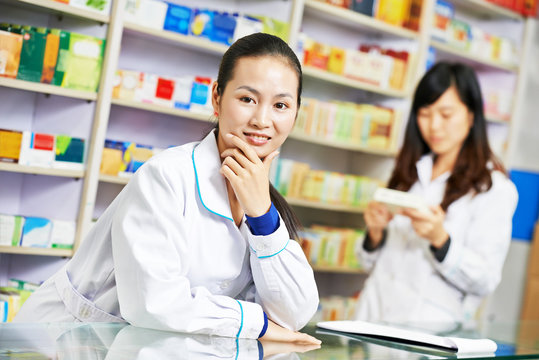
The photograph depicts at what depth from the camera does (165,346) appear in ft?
4.42

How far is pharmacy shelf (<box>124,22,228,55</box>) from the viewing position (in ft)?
12.1

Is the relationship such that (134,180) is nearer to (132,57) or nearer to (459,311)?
(459,311)

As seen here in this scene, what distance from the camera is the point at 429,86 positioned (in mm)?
3318

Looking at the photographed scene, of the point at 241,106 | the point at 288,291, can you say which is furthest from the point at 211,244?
the point at 241,106

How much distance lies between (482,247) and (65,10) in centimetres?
232

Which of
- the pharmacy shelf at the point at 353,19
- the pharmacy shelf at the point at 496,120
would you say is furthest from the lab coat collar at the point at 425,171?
the pharmacy shelf at the point at 496,120

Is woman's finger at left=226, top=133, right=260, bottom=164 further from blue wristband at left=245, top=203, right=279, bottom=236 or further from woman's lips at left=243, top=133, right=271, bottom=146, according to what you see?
blue wristband at left=245, top=203, right=279, bottom=236

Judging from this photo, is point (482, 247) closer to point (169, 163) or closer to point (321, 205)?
point (321, 205)

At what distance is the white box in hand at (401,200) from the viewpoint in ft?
10.0

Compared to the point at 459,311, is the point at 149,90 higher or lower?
higher

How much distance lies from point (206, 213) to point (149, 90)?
2.19 metres

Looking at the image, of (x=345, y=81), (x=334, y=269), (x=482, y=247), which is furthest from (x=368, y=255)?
(x=345, y=81)

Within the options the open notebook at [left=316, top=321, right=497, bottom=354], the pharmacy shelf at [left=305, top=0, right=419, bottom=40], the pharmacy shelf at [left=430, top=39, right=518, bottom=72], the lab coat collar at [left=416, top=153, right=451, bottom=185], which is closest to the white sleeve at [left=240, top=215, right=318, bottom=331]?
the open notebook at [left=316, top=321, right=497, bottom=354]

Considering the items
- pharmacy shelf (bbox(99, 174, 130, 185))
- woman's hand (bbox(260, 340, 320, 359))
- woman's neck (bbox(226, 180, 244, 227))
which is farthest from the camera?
pharmacy shelf (bbox(99, 174, 130, 185))
